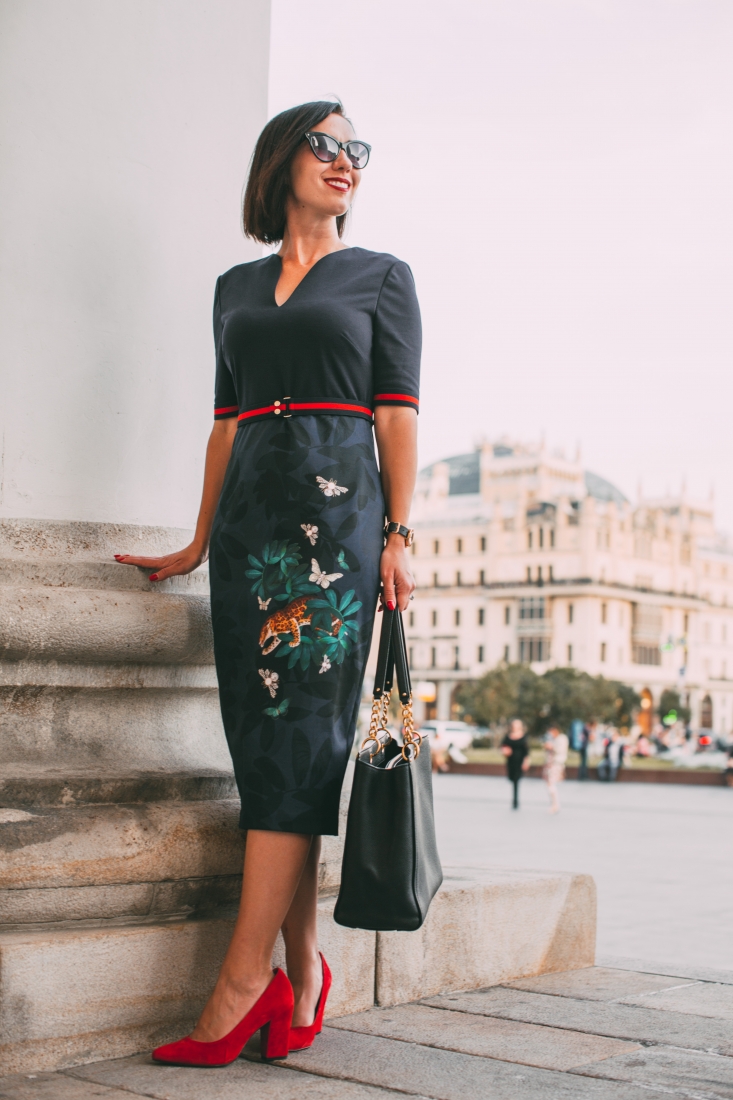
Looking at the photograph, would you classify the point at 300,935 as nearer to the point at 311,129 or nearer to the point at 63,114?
the point at 311,129

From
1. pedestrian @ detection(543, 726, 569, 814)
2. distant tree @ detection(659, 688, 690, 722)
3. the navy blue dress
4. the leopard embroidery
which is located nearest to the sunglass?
the navy blue dress

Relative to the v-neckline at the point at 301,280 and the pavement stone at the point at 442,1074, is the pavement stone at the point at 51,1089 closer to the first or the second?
the pavement stone at the point at 442,1074

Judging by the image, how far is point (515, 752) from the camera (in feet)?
64.0

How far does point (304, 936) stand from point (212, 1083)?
0.39 metres

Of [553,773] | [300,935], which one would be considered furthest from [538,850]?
[300,935]

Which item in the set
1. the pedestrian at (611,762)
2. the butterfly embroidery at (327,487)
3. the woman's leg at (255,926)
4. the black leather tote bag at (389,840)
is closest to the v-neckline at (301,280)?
the butterfly embroidery at (327,487)

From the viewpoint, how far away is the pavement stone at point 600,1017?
268 centimetres

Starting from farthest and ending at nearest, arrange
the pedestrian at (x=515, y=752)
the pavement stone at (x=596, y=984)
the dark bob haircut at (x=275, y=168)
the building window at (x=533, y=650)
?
the building window at (x=533, y=650) → the pedestrian at (x=515, y=752) → the pavement stone at (x=596, y=984) → the dark bob haircut at (x=275, y=168)

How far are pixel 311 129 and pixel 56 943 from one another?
1.64 metres

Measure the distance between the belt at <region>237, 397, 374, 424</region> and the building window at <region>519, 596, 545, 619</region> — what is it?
297 ft

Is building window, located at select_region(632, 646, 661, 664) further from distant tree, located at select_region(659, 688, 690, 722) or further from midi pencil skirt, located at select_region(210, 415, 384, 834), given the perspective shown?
midi pencil skirt, located at select_region(210, 415, 384, 834)

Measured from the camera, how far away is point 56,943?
7.48ft

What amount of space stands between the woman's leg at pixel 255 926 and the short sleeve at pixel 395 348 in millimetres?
872

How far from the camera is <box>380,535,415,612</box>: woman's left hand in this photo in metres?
2.49
